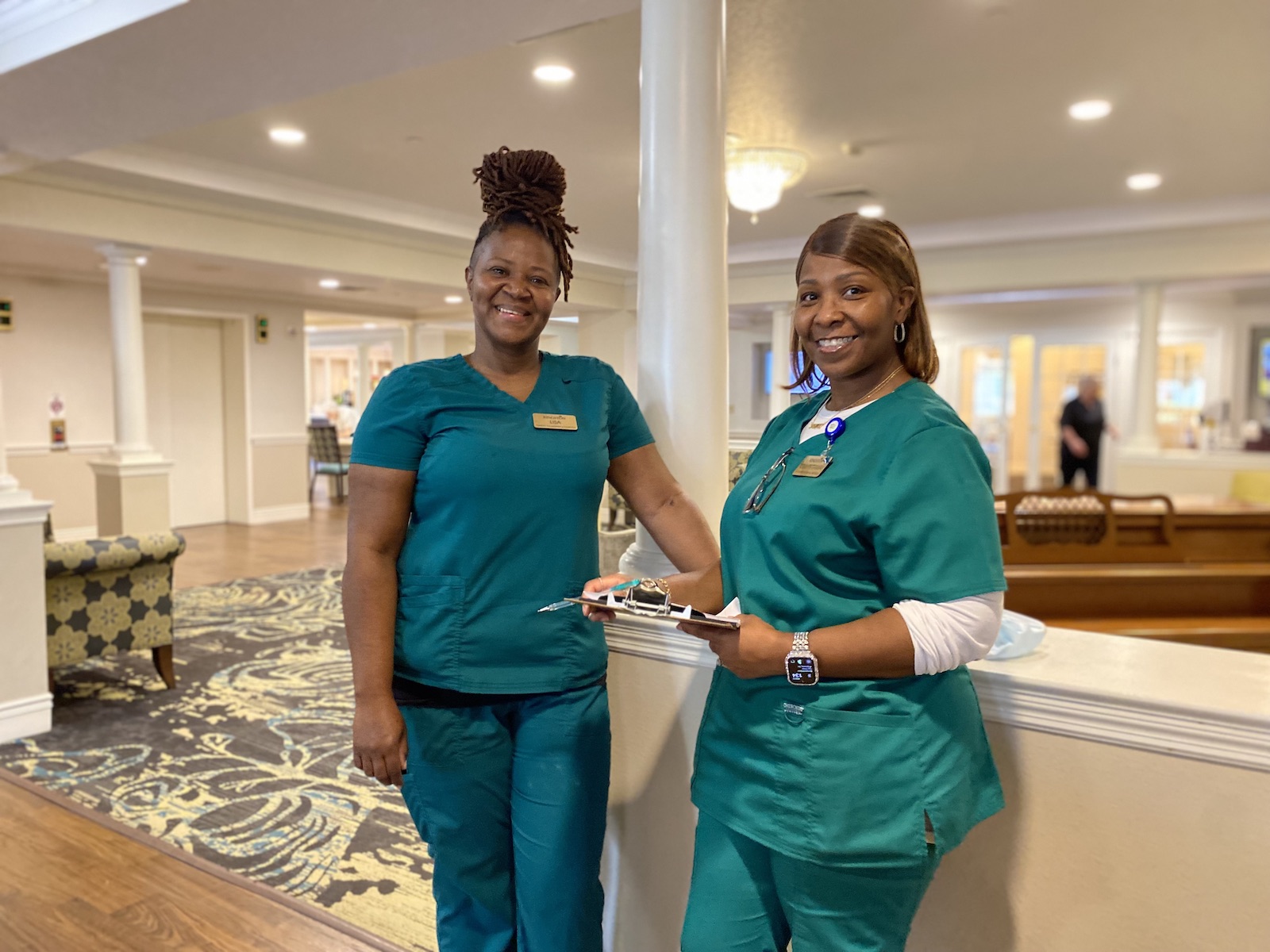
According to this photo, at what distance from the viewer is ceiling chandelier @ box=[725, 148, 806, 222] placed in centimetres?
474

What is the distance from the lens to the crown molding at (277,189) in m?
4.95

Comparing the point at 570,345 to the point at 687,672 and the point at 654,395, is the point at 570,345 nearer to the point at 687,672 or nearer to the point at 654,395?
the point at 654,395

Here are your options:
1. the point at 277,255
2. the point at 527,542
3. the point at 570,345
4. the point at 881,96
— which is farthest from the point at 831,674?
the point at 277,255

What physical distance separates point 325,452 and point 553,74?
7821mm

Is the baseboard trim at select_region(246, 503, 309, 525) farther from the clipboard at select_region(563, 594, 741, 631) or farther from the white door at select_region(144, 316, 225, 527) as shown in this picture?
the clipboard at select_region(563, 594, 741, 631)

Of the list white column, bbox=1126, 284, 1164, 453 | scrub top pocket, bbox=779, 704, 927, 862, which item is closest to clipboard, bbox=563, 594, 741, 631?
scrub top pocket, bbox=779, 704, 927, 862

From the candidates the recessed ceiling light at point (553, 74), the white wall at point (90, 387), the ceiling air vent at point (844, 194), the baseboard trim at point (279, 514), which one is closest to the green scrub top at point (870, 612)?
the recessed ceiling light at point (553, 74)

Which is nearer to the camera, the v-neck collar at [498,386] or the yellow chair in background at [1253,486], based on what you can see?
the v-neck collar at [498,386]

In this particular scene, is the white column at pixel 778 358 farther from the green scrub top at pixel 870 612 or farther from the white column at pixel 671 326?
the green scrub top at pixel 870 612

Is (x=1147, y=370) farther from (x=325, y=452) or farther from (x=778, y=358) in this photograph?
(x=325, y=452)

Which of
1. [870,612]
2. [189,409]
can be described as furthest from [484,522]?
[189,409]

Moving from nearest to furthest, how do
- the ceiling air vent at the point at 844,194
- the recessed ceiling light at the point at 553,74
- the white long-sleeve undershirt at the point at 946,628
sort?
the white long-sleeve undershirt at the point at 946,628 < the recessed ceiling light at the point at 553,74 < the ceiling air vent at the point at 844,194

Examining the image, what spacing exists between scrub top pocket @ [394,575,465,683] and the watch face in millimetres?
520

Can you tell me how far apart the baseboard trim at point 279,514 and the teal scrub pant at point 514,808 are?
8.79 m
